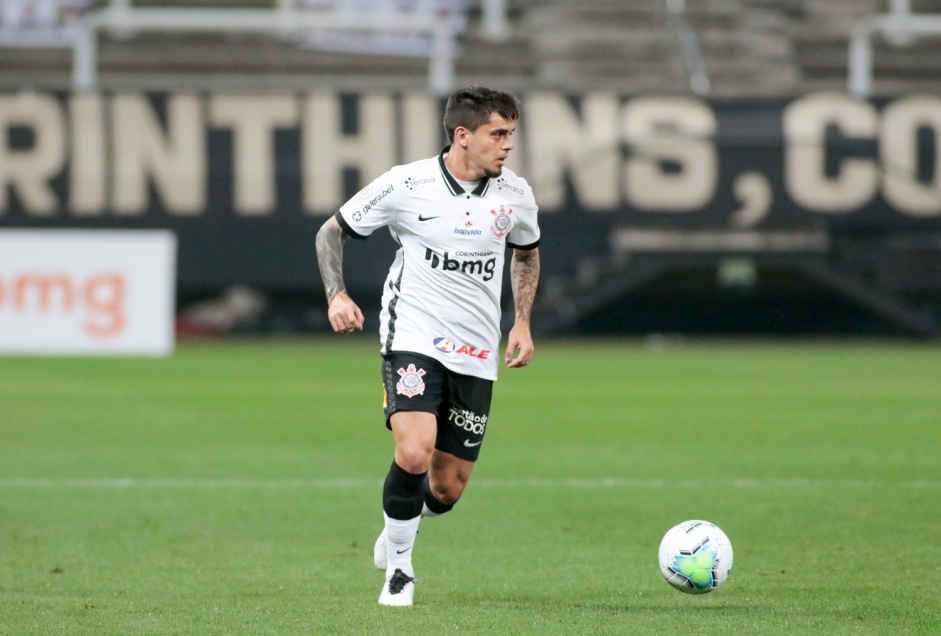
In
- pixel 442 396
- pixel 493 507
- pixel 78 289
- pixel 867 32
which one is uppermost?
pixel 442 396

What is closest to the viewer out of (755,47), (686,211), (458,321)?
(458,321)

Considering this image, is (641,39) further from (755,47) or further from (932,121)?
(932,121)

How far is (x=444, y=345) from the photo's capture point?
20.4 feet

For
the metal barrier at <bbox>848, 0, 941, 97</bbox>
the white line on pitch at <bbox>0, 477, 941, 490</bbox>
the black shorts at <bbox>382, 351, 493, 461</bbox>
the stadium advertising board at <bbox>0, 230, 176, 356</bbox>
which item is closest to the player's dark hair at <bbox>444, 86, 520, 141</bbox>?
the black shorts at <bbox>382, 351, 493, 461</bbox>

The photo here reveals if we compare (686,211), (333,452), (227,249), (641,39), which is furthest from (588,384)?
(641,39)

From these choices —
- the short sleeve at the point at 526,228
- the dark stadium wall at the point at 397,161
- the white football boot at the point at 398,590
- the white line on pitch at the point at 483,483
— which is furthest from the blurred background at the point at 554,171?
the white football boot at the point at 398,590

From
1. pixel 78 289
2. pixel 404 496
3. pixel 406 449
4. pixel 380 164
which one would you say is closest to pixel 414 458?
pixel 406 449

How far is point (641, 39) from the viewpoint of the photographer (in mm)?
29969

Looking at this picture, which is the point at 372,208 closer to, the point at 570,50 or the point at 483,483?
the point at 483,483

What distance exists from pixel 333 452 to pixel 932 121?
1673 centimetres

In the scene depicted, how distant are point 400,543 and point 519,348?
1.03 meters

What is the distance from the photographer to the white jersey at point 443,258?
6.25m

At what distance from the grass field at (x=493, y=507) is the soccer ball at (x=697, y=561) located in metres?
0.11

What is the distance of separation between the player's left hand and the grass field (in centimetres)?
98
